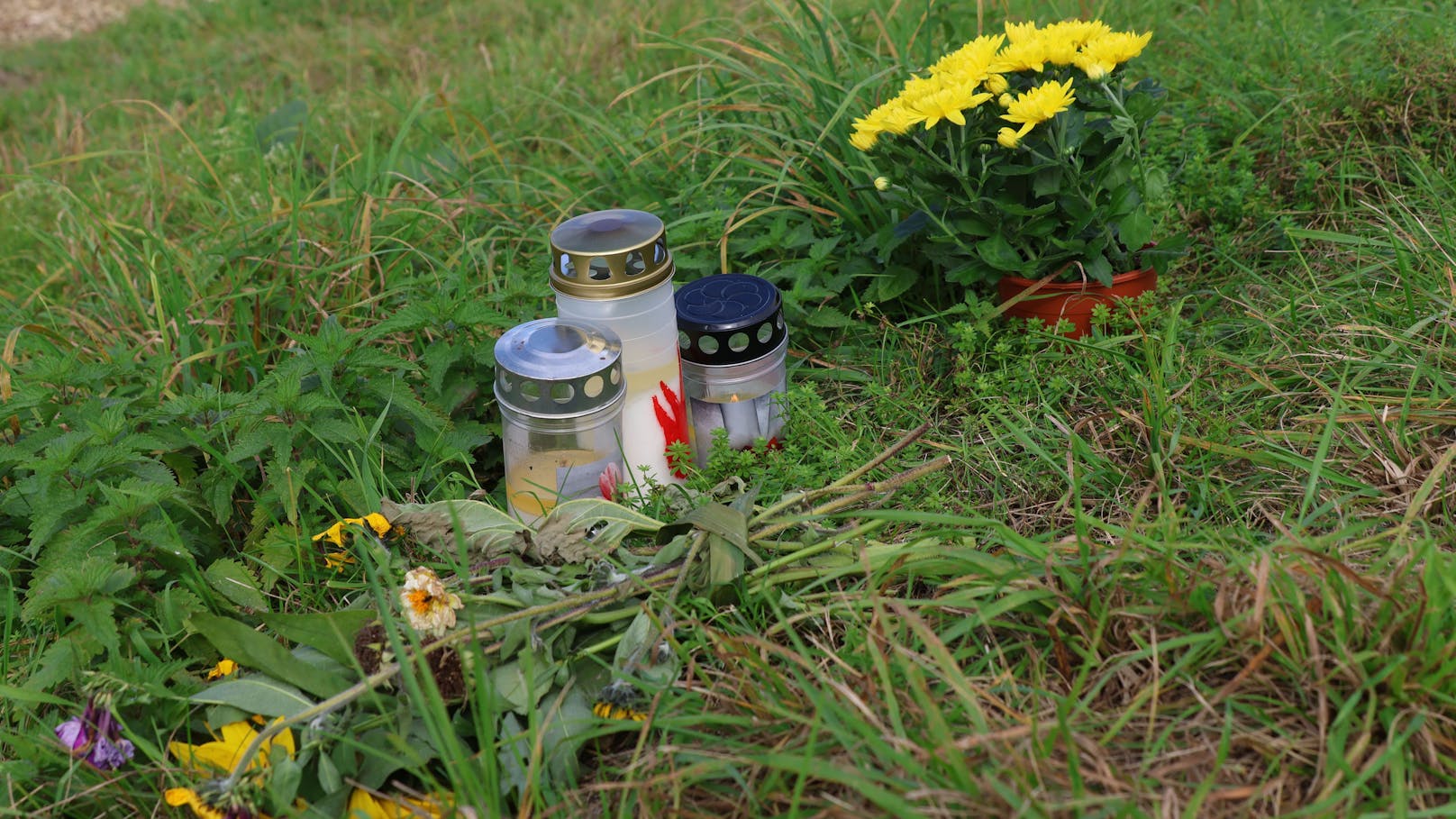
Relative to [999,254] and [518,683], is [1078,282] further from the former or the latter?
[518,683]

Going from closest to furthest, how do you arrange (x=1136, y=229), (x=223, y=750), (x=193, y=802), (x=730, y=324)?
(x=193, y=802) → (x=223, y=750) → (x=730, y=324) → (x=1136, y=229)

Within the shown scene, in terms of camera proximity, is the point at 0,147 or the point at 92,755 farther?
the point at 0,147

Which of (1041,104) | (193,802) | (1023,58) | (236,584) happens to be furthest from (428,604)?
(1023,58)

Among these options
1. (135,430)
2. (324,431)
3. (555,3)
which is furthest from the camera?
(555,3)

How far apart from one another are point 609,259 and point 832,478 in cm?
59

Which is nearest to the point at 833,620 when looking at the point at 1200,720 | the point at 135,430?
the point at 1200,720

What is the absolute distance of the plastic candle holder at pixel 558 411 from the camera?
6.34 feet

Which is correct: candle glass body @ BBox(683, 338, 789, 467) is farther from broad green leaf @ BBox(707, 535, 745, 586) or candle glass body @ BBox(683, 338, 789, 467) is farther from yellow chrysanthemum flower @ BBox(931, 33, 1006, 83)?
yellow chrysanthemum flower @ BBox(931, 33, 1006, 83)

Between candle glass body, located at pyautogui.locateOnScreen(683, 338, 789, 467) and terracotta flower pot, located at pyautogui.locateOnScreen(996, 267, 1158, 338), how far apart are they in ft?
1.74

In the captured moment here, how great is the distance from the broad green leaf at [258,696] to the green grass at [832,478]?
0.8 inches

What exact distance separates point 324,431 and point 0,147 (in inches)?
142

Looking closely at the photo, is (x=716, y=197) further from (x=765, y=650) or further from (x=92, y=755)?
(x=92, y=755)

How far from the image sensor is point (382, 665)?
1.60 metres

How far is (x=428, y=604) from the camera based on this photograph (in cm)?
165
